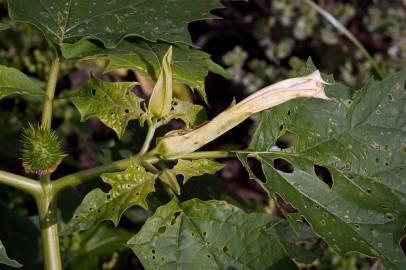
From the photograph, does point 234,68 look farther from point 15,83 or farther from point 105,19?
point 15,83

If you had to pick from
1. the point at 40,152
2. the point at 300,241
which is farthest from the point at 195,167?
the point at 300,241

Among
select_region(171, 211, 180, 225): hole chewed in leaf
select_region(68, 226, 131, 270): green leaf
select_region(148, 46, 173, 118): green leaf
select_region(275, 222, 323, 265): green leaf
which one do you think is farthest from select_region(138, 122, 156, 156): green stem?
select_region(68, 226, 131, 270): green leaf

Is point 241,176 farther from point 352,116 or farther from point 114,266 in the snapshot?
point 352,116

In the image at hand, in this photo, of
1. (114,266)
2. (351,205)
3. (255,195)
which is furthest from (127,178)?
(255,195)

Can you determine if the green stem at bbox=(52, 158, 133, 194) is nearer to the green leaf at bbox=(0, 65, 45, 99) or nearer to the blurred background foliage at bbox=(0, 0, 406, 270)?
the green leaf at bbox=(0, 65, 45, 99)

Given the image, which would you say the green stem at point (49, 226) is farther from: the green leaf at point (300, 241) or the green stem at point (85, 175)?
the green leaf at point (300, 241)

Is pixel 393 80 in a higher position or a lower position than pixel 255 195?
higher

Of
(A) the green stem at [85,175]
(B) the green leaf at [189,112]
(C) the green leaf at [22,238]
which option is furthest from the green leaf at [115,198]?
(C) the green leaf at [22,238]
